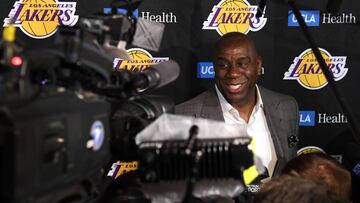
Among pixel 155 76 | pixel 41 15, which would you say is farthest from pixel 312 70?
pixel 155 76

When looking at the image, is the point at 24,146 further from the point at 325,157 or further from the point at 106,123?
the point at 325,157

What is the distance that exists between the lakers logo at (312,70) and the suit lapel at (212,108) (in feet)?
1.35

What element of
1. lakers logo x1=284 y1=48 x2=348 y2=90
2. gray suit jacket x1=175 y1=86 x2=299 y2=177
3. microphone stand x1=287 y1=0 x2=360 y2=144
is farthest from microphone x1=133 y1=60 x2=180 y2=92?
lakers logo x1=284 y1=48 x2=348 y2=90

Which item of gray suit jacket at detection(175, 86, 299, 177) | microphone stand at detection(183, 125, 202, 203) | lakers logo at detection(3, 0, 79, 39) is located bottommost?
gray suit jacket at detection(175, 86, 299, 177)

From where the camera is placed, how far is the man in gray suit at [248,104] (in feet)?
7.26

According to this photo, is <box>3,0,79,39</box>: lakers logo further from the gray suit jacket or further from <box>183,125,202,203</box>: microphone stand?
<box>183,125,202,203</box>: microphone stand

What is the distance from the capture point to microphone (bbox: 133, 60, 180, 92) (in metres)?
0.85

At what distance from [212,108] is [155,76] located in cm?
136

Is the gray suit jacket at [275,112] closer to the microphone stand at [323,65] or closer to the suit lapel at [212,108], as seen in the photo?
the suit lapel at [212,108]

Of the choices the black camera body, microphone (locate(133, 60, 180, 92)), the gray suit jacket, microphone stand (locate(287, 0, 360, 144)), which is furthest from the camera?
the gray suit jacket

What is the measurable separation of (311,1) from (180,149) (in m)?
1.82

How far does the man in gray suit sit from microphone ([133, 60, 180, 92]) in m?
1.21

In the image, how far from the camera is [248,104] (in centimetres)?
230

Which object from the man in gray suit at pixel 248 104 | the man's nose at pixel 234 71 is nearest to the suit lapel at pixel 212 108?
the man in gray suit at pixel 248 104
